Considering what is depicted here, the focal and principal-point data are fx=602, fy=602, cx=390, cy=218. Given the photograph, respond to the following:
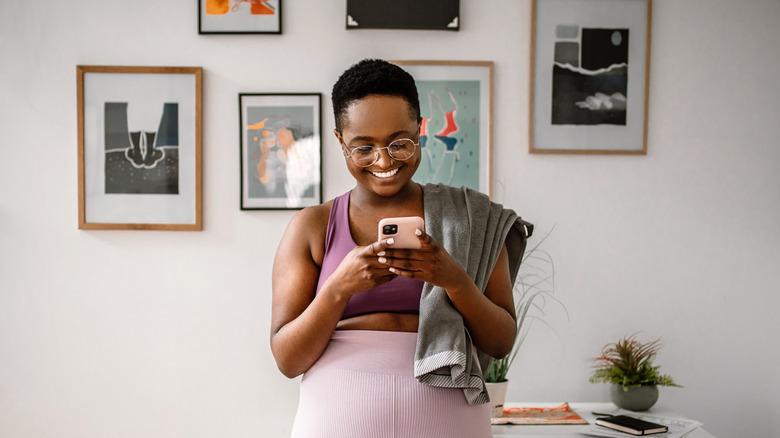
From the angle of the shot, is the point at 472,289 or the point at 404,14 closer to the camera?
the point at 472,289

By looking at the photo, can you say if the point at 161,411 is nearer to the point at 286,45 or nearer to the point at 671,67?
the point at 286,45

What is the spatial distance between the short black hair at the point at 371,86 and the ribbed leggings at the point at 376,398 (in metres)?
0.43

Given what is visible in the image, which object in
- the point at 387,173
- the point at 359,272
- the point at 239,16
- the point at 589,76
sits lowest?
the point at 359,272

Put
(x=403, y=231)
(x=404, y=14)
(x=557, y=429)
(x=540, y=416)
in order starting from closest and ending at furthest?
(x=403, y=231), (x=557, y=429), (x=540, y=416), (x=404, y=14)

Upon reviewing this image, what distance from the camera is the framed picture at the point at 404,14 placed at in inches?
80.6

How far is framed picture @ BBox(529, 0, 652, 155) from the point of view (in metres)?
2.08

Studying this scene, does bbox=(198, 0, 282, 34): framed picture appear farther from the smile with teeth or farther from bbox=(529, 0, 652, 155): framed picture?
the smile with teeth

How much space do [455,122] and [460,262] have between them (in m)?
0.98

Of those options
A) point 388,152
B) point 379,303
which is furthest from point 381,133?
point 379,303

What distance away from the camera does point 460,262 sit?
119 cm

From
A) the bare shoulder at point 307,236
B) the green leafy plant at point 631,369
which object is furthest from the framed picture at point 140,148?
A: the green leafy plant at point 631,369

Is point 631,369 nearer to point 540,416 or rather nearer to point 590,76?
point 540,416

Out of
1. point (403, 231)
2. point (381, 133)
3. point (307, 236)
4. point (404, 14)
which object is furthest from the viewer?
point (404, 14)

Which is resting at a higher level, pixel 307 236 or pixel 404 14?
pixel 404 14
